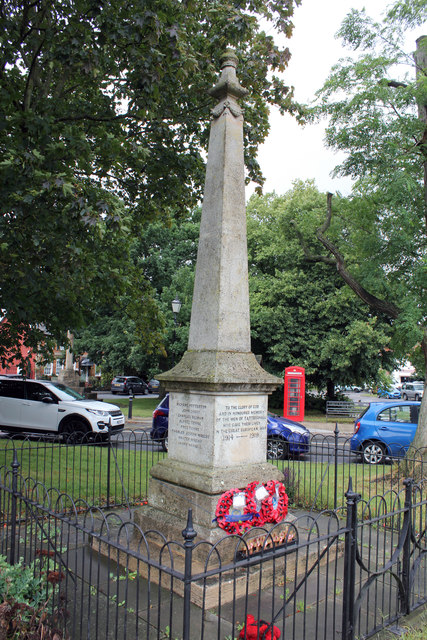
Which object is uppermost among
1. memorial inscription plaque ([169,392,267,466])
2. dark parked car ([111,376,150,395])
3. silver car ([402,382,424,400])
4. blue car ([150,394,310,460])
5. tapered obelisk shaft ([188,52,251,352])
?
tapered obelisk shaft ([188,52,251,352])

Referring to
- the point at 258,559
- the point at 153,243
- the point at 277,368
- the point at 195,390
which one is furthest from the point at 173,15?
the point at 153,243

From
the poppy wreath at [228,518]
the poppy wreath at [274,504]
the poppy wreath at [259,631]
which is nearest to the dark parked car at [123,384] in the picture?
the poppy wreath at [274,504]

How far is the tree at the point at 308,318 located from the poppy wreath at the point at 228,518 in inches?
770

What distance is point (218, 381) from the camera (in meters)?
4.95

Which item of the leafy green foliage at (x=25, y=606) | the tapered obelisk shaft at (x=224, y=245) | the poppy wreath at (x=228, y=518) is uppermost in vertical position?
the tapered obelisk shaft at (x=224, y=245)

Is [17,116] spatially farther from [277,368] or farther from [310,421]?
[277,368]

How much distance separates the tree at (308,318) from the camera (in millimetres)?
24031

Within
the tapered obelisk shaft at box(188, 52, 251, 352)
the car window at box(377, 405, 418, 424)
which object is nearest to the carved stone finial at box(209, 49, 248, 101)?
the tapered obelisk shaft at box(188, 52, 251, 352)

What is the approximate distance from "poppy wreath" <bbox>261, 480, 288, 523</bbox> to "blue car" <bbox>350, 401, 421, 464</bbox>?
7.44m

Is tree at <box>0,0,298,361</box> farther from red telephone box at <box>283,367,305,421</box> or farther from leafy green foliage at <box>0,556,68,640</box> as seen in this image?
red telephone box at <box>283,367,305,421</box>

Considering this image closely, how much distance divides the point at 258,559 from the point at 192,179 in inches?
396

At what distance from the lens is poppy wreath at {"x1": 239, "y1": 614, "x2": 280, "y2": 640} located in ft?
10.9

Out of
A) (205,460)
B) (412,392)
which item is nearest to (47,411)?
(205,460)

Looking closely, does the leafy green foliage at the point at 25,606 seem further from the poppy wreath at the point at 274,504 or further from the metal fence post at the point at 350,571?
the poppy wreath at the point at 274,504
